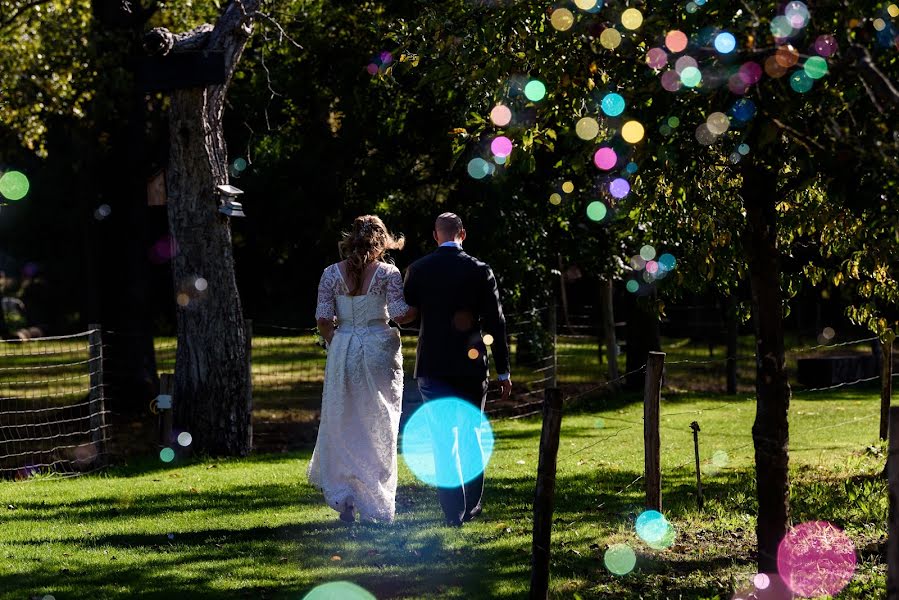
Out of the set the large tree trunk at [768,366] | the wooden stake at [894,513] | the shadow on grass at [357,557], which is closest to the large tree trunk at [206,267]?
the shadow on grass at [357,557]

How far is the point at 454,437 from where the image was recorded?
7.61 m

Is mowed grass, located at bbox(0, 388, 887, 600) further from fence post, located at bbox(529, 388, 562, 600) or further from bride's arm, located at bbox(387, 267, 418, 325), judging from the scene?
bride's arm, located at bbox(387, 267, 418, 325)

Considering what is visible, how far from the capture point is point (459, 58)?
6.32 m

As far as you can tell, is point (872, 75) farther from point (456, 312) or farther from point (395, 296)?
point (395, 296)

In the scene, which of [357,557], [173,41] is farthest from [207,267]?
[357,557]

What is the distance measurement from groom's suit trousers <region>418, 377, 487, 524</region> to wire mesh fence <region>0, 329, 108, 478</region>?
4260 millimetres

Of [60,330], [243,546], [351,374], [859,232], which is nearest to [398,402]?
[351,374]

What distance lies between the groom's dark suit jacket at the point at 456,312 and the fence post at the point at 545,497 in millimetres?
2064

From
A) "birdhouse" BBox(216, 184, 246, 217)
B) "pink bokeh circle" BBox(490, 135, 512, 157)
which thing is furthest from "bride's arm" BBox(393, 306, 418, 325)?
"birdhouse" BBox(216, 184, 246, 217)

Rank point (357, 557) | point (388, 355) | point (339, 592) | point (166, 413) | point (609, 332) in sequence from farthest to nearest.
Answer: point (609, 332) < point (166, 413) < point (388, 355) < point (357, 557) < point (339, 592)

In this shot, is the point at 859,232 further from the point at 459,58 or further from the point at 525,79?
the point at 459,58

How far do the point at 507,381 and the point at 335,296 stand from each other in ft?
4.66

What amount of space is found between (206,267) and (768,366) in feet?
26.9

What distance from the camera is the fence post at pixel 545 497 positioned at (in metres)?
5.50
